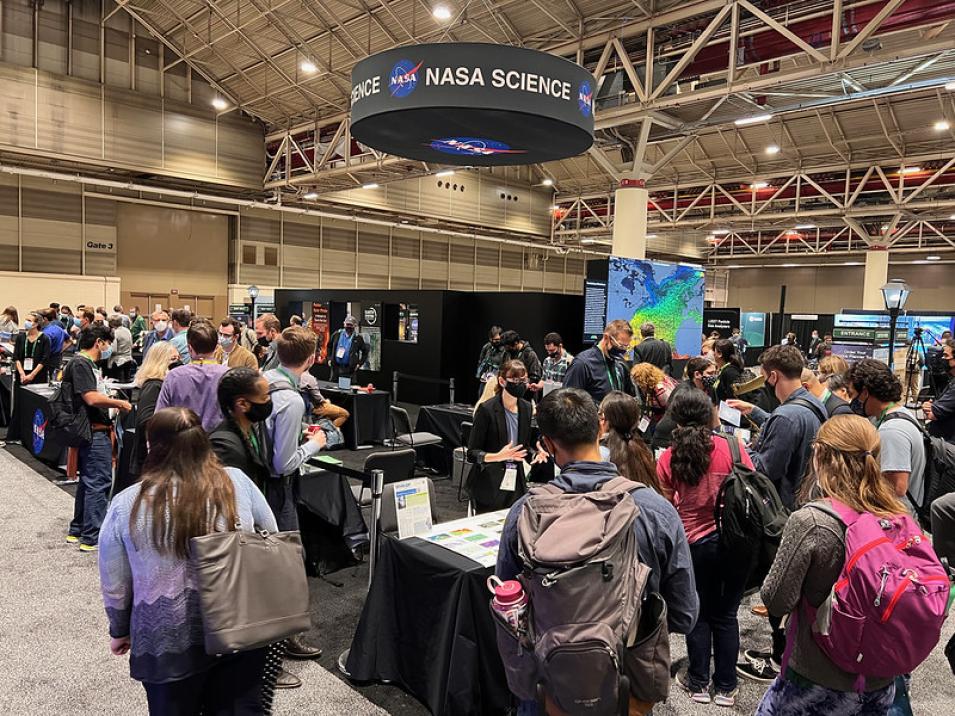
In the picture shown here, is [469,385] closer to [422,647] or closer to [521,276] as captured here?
[422,647]

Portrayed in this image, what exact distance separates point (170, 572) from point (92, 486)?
322cm

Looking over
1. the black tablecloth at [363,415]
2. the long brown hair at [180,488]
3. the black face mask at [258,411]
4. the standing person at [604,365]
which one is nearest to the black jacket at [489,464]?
the standing person at [604,365]

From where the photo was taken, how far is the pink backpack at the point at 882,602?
5.14 ft

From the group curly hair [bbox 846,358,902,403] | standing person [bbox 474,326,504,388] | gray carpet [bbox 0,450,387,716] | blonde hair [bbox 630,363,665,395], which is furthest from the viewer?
standing person [bbox 474,326,504,388]

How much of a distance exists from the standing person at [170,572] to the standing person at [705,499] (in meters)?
1.60

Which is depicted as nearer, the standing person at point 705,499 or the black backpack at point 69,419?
the standing person at point 705,499

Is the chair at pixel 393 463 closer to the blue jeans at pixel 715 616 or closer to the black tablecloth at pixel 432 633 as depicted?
the black tablecloth at pixel 432 633

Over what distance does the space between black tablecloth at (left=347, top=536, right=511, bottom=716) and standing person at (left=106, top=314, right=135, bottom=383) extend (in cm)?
569

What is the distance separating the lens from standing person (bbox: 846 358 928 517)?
279cm

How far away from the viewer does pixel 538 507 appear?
1529 millimetres

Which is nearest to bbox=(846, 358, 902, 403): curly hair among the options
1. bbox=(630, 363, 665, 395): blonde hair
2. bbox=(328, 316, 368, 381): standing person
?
bbox=(630, 363, 665, 395): blonde hair

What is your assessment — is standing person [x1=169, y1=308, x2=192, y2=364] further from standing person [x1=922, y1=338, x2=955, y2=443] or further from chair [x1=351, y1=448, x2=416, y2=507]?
standing person [x1=922, y1=338, x2=955, y2=443]

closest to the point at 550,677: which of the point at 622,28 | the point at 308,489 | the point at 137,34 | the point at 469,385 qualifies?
the point at 308,489

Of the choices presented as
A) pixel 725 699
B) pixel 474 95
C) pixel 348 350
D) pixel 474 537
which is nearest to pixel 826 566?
pixel 725 699
